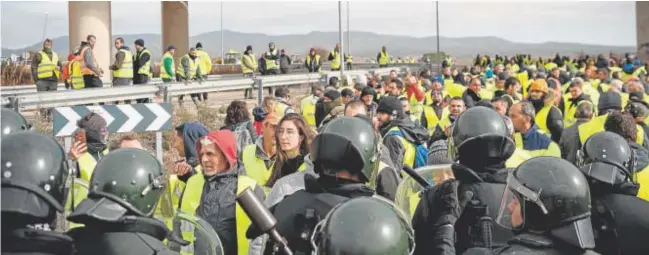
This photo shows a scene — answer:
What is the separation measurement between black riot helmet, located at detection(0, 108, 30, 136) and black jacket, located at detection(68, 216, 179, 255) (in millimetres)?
1471

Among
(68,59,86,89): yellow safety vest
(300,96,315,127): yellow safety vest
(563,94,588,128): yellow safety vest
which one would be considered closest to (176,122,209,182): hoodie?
(300,96,315,127): yellow safety vest

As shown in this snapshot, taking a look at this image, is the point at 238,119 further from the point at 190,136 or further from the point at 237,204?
the point at 237,204

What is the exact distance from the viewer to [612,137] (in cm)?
493

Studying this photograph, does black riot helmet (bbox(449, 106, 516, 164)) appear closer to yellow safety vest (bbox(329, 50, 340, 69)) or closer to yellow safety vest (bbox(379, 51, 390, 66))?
yellow safety vest (bbox(329, 50, 340, 69))

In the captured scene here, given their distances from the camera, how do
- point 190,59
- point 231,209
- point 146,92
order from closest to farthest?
point 231,209
point 146,92
point 190,59

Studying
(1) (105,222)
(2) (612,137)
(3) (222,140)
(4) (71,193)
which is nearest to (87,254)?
(1) (105,222)

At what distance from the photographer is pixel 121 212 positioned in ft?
11.0

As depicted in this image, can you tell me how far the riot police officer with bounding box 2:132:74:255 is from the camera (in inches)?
125

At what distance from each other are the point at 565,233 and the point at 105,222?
5.84 ft

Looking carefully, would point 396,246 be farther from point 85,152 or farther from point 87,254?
point 85,152

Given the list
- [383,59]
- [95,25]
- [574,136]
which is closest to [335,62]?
[383,59]

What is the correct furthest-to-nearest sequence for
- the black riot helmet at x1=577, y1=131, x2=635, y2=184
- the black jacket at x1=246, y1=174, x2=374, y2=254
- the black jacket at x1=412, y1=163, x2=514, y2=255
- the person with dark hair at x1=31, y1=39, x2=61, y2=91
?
the person with dark hair at x1=31, y1=39, x2=61, y2=91
the black riot helmet at x1=577, y1=131, x2=635, y2=184
the black jacket at x1=412, y1=163, x2=514, y2=255
the black jacket at x1=246, y1=174, x2=374, y2=254

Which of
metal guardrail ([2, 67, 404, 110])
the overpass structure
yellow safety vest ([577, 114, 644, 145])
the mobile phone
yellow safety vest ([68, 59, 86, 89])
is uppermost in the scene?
the overpass structure

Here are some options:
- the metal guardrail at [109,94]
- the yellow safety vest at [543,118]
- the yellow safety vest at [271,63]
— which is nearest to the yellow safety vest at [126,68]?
the metal guardrail at [109,94]
